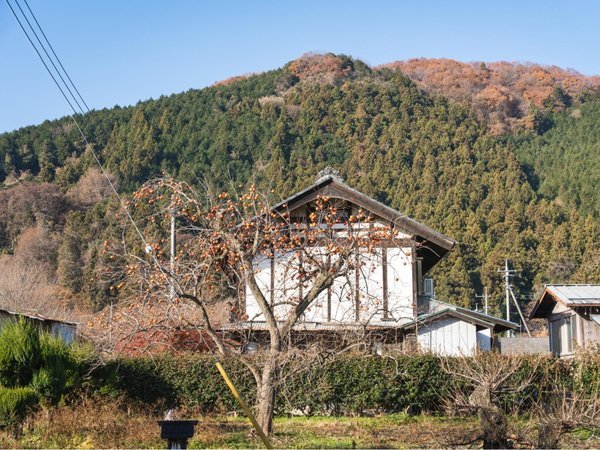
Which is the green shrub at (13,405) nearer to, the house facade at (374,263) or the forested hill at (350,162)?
the house facade at (374,263)

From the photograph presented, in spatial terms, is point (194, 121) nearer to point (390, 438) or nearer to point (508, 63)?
point (508, 63)

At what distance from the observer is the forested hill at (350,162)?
54.5 metres

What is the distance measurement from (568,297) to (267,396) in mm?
15411

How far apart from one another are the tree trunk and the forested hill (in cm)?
3237

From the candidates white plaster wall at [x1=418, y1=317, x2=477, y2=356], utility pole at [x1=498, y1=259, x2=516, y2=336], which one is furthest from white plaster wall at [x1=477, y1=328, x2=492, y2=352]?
utility pole at [x1=498, y1=259, x2=516, y2=336]

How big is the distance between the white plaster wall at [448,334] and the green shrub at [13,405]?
13.1 metres

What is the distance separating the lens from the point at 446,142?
7762cm

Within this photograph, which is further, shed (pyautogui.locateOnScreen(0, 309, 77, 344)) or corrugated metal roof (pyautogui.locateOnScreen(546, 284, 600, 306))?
corrugated metal roof (pyautogui.locateOnScreen(546, 284, 600, 306))

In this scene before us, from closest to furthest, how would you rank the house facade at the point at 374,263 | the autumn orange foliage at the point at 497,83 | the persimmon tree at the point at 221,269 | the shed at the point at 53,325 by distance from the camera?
the persimmon tree at the point at 221,269
the shed at the point at 53,325
the house facade at the point at 374,263
the autumn orange foliage at the point at 497,83

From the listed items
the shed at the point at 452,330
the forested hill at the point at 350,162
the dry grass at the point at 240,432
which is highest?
the forested hill at the point at 350,162

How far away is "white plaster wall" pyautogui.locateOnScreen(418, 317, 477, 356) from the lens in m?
23.8

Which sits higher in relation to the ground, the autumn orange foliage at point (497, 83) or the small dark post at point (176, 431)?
the autumn orange foliage at point (497, 83)

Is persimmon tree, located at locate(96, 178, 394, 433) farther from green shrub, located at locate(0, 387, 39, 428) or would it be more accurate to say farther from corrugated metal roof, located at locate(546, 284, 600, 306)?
corrugated metal roof, located at locate(546, 284, 600, 306)

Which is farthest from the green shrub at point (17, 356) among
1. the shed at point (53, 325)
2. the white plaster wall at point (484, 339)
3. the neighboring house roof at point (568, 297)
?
the neighboring house roof at point (568, 297)
